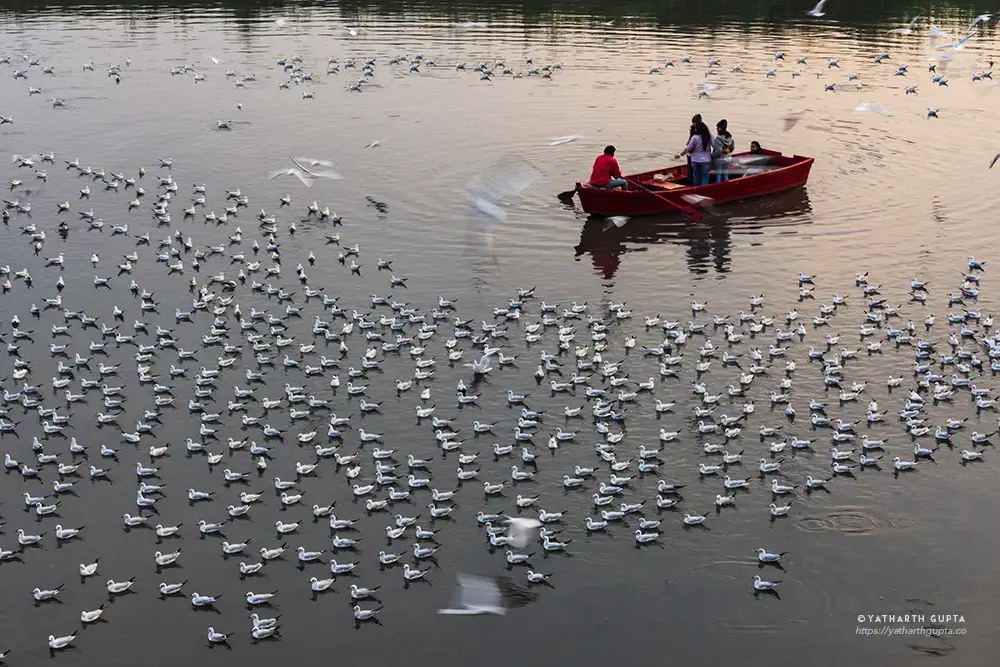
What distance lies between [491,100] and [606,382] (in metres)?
31.3

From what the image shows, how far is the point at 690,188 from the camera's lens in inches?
1492

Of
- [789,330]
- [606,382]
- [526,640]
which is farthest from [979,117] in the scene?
[526,640]

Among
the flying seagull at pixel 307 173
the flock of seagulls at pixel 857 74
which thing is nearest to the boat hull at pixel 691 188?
the flying seagull at pixel 307 173

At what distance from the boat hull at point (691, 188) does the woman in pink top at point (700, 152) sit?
1.74ft

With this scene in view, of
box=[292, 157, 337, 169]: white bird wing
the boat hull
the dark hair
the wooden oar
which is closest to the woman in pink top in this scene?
the dark hair

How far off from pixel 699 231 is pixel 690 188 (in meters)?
1.57

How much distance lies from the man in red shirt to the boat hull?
14.7 inches

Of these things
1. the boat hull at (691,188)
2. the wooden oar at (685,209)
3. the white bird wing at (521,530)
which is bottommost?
the white bird wing at (521,530)

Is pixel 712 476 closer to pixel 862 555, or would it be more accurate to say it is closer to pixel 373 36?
pixel 862 555

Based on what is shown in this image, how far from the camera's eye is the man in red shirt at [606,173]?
37219mm

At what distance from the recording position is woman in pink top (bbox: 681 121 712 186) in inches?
1487

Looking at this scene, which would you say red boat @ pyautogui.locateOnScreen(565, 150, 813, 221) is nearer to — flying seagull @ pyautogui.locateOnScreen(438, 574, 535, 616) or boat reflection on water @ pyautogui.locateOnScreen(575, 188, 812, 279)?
boat reflection on water @ pyautogui.locateOnScreen(575, 188, 812, 279)

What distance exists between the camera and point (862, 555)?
19.8m

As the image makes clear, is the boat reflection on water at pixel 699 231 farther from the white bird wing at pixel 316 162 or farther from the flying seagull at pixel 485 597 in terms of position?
the flying seagull at pixel 485 597
